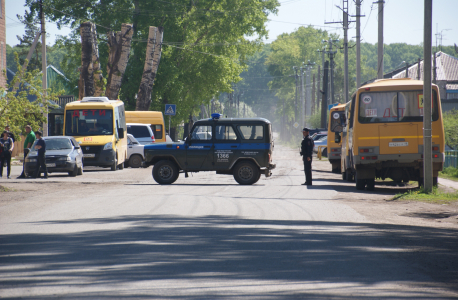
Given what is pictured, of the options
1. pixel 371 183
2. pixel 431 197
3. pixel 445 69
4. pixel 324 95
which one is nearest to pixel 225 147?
pixel 371 183

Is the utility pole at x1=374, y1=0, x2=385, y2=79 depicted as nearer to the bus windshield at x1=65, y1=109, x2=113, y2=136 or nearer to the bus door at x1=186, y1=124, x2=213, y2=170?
the bus windshield at x1=65, y1=109, x2=113, y2=136

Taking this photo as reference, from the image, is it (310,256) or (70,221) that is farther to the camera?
(70,221)

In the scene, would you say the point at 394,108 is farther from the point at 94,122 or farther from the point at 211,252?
the point at 94,122

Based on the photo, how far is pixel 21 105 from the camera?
26984 mm

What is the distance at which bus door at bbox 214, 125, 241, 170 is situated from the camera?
61.0ft

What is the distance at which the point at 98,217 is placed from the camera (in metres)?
10.7

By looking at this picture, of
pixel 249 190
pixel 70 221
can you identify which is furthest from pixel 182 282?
pixel 249 190

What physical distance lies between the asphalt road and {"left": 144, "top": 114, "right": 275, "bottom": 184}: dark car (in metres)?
5.42

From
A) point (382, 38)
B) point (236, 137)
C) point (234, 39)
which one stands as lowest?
point (236, 137)

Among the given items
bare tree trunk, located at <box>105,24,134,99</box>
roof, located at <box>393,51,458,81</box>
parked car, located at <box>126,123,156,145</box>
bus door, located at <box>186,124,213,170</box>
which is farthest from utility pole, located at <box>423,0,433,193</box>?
roof, located at <box>393,51,458,81</box>

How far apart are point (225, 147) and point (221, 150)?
0.15 metres

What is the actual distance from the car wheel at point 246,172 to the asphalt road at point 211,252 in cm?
551

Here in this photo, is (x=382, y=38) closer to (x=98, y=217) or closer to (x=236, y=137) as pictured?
(x=236, y=137)

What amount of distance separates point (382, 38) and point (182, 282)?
27.2 meters
